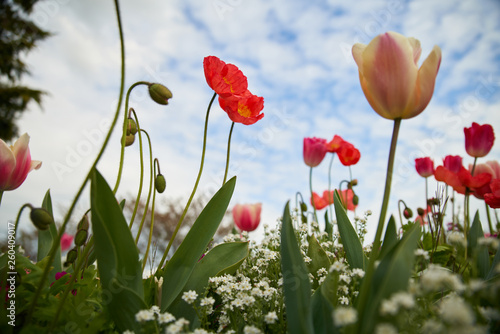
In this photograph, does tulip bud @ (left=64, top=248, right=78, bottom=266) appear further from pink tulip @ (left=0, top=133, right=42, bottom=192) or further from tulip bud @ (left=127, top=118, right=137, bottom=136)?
tulip bud @ (left=127, top=118, right=137, bottom=136)

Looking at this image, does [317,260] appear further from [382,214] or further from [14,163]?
[14,163]

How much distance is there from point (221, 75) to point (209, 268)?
0.77 m

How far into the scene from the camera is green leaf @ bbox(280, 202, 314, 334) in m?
0.93

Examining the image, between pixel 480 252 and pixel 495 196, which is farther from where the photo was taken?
pixel 495 196

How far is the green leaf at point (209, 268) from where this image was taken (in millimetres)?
1267

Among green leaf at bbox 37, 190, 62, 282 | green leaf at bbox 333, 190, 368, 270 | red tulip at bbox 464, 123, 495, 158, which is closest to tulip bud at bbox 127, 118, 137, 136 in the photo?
green leaf at bbox 37, 190, 62, 282

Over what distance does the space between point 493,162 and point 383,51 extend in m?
1.94

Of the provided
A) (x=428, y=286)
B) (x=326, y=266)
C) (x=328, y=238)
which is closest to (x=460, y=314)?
(x=428, y=286)

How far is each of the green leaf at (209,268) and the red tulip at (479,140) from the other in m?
1.56

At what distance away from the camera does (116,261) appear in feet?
3.29

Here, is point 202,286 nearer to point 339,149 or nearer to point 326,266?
point 326,266

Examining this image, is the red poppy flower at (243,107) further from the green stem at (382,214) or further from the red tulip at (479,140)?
the red tulip at (479,140)

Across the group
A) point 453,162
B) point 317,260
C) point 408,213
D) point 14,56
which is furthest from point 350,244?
point 14,56

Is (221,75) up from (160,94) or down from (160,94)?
up
